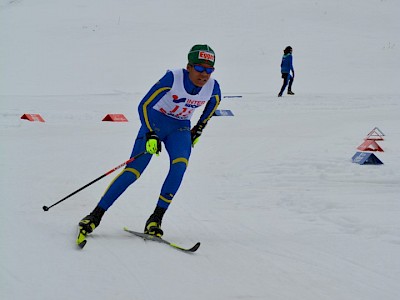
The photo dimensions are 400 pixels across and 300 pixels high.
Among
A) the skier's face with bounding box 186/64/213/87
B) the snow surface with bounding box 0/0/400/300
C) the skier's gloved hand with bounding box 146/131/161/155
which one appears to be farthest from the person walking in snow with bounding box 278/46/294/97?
the skier's gloved hand with bounding box 146/131/161/155

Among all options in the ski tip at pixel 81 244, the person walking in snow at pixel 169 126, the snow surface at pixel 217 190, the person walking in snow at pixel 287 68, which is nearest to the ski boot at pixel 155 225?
the person walking in snow at pixel 169 126

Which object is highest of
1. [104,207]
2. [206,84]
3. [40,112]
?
[206,84]

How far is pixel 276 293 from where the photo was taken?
357 centimetres

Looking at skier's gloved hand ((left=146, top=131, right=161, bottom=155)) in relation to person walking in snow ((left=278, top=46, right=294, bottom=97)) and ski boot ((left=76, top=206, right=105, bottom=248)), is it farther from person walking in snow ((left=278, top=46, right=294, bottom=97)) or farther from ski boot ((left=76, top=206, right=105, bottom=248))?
person walking in snow ((left=278, top=46, right=294, bottom=97))

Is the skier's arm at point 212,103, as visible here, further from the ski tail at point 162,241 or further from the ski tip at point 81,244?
the ski tip at point 81,244

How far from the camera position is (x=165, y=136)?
5.05 m

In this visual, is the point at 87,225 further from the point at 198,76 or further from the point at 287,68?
the point at 287,68

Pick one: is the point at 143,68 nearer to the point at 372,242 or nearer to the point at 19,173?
the point at 19,173

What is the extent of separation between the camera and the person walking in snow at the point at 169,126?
4.71 meters

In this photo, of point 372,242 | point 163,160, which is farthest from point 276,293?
point 163,160

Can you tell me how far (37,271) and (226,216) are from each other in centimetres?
233

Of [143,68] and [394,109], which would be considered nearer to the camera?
[394,109]

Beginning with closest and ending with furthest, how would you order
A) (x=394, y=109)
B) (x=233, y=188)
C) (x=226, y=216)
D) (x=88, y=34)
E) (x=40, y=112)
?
(x=226, y=216) → (x=233, y=188) → (x=40, y=112) → (x=394, y=109) → (x=88, y=34)

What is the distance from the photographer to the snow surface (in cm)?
374
